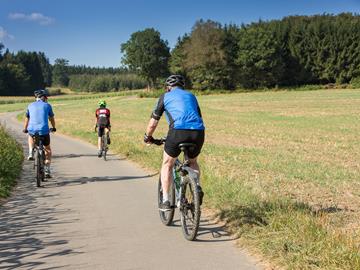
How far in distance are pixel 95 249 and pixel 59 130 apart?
2436 cm

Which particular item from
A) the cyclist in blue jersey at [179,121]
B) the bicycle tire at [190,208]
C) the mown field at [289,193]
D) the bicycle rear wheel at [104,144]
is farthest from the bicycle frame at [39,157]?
the bicycle tire at [190,208]

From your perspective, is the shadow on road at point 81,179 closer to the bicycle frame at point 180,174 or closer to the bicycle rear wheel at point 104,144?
the bicycle rear wheel at point 104,144

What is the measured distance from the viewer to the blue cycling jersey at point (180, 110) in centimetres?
597

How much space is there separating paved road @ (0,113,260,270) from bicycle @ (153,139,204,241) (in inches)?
6.9

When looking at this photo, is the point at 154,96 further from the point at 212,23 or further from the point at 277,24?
the point at 277,24

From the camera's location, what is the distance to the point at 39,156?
10.2 metres

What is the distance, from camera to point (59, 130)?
29.0 meters

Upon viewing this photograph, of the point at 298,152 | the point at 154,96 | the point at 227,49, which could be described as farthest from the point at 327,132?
the point at 227,49

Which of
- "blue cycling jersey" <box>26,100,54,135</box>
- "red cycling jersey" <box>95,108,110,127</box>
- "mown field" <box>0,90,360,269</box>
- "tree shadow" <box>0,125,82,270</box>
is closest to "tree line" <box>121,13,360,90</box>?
"mown field" <box>0,90,360,269</box>

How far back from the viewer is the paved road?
5.14 meters

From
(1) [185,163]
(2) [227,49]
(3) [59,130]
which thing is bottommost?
(3) [59,130]

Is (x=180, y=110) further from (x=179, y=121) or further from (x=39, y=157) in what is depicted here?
(x=39, y=157)

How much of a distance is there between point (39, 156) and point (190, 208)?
5.37 m

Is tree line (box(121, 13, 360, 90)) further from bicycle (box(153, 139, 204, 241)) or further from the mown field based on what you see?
bicycle (box(153, 139, 204, 241))
